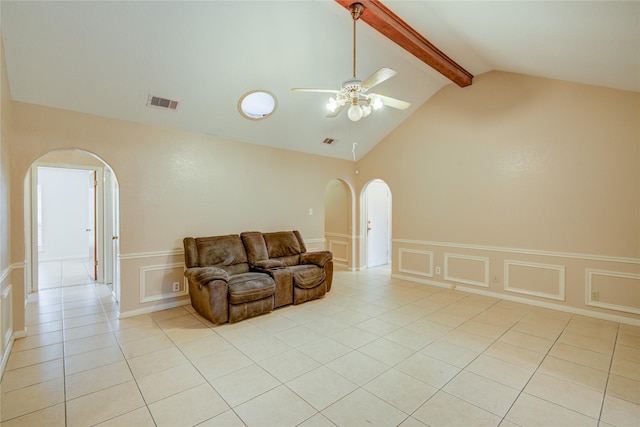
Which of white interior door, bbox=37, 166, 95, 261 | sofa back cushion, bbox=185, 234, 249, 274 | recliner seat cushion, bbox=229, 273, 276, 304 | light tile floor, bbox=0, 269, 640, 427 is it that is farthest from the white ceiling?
white interior door, bbox=37, 166, 95, 261

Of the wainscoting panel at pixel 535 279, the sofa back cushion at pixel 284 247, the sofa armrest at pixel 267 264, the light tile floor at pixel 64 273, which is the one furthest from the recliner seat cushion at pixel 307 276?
the light tile floor at pixel 64 273

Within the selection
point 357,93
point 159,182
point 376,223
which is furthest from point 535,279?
point 159,182

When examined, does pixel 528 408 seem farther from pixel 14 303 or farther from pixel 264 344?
pixel 14 303

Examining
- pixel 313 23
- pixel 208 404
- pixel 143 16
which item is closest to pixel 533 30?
pixel 313 23

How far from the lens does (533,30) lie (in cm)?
261

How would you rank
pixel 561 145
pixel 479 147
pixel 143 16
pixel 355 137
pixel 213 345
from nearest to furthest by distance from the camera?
pixel 143 16
pixel 213 345
pixel 561 145
pixel 479 147
pixel 355 137

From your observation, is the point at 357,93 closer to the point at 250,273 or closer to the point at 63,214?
the point at 250,273

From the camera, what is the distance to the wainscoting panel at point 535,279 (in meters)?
3.85

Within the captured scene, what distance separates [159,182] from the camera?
12.5 ft

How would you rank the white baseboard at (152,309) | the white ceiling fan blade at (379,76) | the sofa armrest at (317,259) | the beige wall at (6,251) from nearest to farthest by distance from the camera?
the white ceiling fan blade at (379,76) < the beige wall at (6,251) < the white baseboard at (152,309) < the sofa armrest at (317,259)

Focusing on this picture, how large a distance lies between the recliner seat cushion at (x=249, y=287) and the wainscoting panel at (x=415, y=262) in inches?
110

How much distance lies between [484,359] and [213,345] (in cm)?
254

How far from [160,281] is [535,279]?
512 cm

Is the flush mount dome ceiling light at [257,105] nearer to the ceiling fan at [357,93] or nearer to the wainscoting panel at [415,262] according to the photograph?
the ceiling fan at [357,93]
